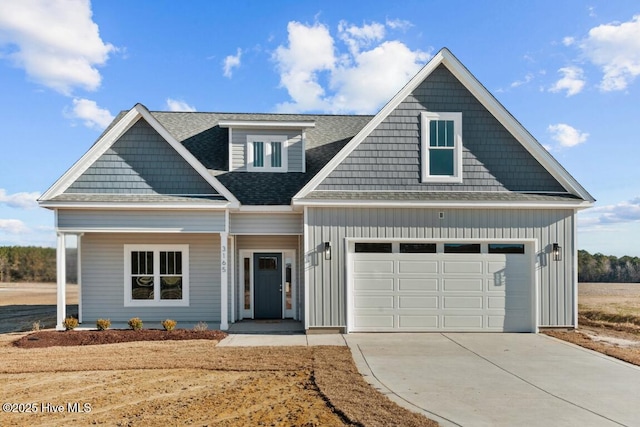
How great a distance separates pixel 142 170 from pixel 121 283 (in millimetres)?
3732

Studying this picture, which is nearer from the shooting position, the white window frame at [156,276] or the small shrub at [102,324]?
the small shrub at [102,324]

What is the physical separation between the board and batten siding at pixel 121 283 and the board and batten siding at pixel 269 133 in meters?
→ 2.82

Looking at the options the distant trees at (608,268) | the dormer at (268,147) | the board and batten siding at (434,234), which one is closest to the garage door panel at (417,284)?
the board and batten siding at (434,234)

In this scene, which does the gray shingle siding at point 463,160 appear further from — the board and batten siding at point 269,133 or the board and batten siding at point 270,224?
the board and batten siding at point 269,133

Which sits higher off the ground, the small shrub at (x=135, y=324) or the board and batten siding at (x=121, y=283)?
the board and batten siding at (x=121, y=283)

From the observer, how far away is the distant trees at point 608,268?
31891 millimetres

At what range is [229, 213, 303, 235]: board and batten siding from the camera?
12.7 meters

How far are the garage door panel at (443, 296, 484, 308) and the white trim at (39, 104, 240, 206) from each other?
21.0 ft

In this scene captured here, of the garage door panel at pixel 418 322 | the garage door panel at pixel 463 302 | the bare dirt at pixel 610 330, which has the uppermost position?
the garage door panel at pixel 463 302

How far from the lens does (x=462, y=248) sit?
39.0 feet

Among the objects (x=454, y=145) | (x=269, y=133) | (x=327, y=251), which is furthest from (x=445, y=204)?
(x=269, y=133)

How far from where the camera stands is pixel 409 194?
1173 cm

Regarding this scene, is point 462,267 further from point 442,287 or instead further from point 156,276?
point 156,276

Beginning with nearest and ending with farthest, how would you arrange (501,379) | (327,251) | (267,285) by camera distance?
(501,379) → (327,251) → (267,285)
